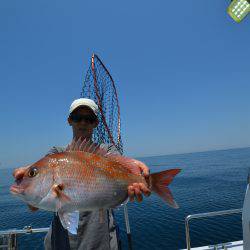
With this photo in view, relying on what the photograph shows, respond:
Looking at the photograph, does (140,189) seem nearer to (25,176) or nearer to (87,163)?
(87,163)

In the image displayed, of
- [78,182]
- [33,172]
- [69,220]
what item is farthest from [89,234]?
Answer: [33,172]

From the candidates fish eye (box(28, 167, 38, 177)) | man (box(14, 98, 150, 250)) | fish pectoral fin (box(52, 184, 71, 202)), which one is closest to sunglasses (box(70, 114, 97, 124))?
man (box(14, 98, 150, 250))

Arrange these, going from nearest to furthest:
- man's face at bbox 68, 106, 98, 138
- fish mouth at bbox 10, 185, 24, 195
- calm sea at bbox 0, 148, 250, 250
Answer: fish mouth at bbox 10, 185, 24, 195 < man's face at bbox 68, 106, 98, 138 < calm sea at bbox 0, 148, 250, 250

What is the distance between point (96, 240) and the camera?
3598mm

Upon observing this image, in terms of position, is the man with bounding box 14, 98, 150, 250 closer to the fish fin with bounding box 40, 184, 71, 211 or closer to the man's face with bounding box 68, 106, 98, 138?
the man's face with bounding box 68, 106, 98, 138

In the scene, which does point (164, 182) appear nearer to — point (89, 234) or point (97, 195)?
point (97, 195)

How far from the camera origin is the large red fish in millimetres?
2887

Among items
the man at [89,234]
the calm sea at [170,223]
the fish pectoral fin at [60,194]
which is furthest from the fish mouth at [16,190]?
the calm sea at [170,223]

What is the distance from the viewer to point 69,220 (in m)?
2.86

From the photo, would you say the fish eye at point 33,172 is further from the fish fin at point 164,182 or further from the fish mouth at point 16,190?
the fish fin at point 164,182

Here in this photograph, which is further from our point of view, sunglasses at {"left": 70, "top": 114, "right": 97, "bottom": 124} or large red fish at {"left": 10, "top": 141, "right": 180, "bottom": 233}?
sunglasses at {"left": 70, "top": 114, "right": 97, "bottom": 124}

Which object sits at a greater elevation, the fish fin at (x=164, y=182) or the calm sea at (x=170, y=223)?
the fish fin at (x=164, y=182)

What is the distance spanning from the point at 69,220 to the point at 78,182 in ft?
1.31

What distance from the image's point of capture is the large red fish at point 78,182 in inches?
114
